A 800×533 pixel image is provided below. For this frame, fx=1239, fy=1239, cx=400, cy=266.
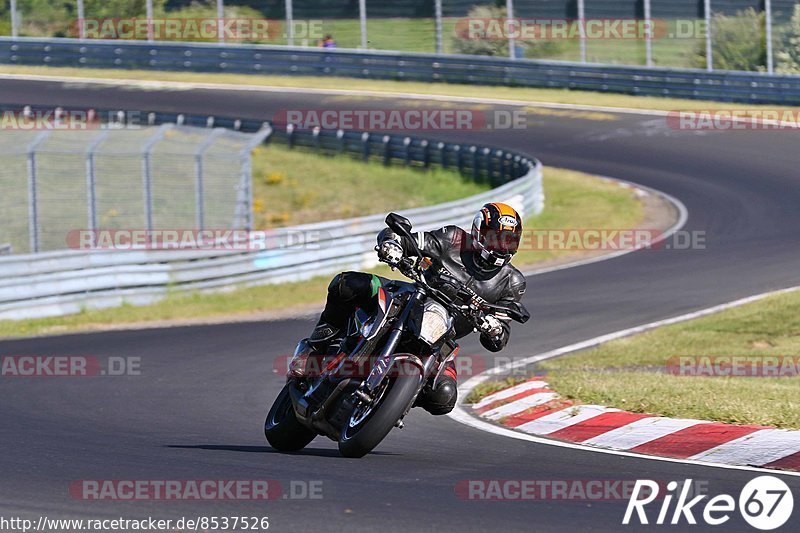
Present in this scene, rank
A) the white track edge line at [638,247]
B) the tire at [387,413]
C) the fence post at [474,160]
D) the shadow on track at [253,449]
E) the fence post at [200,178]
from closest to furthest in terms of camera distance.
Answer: the tire at [387,413] → the shadow on track at [253,449] → the white track edge line at [638,247] → the fence post at [200,178] → the fence post at [474,160]

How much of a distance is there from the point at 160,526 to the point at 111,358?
8.06 m

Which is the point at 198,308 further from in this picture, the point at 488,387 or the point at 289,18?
the point at 289,18

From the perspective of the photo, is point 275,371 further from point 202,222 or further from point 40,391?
point 202,222

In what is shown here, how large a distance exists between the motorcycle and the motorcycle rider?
0.07 m

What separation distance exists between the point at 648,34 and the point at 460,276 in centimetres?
2970

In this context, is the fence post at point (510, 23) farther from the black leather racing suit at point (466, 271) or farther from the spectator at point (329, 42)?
the black leather racing suit at point (466, 271)

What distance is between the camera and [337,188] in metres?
29.8

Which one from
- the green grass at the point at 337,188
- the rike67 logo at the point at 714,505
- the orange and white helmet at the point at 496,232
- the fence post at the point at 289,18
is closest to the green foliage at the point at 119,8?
the fence post at the point at 289,18

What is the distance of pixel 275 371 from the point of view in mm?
13000

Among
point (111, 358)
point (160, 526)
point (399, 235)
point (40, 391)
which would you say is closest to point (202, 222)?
point (111, 358)

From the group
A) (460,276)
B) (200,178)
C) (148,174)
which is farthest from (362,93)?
(460,276)

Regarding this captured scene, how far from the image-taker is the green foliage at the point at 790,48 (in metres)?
34.3

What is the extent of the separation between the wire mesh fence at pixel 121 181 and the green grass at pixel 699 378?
28.4ft

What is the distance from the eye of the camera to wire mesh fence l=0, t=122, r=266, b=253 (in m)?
19.6
